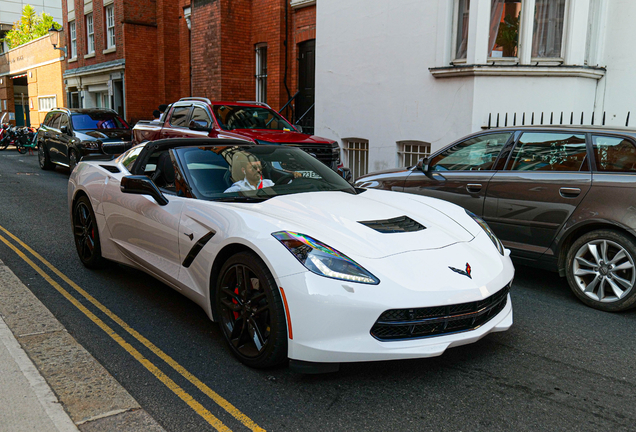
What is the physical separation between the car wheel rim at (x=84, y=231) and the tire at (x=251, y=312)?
2.60m

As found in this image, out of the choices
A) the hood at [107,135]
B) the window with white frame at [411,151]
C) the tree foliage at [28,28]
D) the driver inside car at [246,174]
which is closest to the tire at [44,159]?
the hood at [107,135]

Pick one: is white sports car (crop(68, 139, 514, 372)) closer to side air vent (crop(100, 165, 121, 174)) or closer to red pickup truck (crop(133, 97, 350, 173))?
side air vent (crop(100, 165, 121, 174))

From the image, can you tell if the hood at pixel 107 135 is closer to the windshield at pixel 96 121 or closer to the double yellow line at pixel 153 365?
the windshield at pixel 96 121

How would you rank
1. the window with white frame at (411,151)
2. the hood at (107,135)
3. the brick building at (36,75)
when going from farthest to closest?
the brick building at (36,75) → the hood at (107,135) → the window with white frame at (411,151)

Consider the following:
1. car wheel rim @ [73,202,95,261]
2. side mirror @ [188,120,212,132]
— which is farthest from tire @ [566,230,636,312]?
side mirror @ [188,120,212,132]

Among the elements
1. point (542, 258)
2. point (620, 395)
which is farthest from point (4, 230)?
point (620, 395)

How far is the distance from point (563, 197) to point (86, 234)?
484 cm

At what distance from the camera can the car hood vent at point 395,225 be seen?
3.72 metres

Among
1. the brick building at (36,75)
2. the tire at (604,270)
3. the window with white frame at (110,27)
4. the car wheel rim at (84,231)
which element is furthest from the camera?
the brick building at (36,75)

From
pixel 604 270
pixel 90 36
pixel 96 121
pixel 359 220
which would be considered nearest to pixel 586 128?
pixel 604 270

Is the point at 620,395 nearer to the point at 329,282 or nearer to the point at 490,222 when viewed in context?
the point at 329,282

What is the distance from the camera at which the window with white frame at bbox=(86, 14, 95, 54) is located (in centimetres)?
2948

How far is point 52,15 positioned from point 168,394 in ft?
209

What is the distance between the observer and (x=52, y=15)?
56.9 meters
